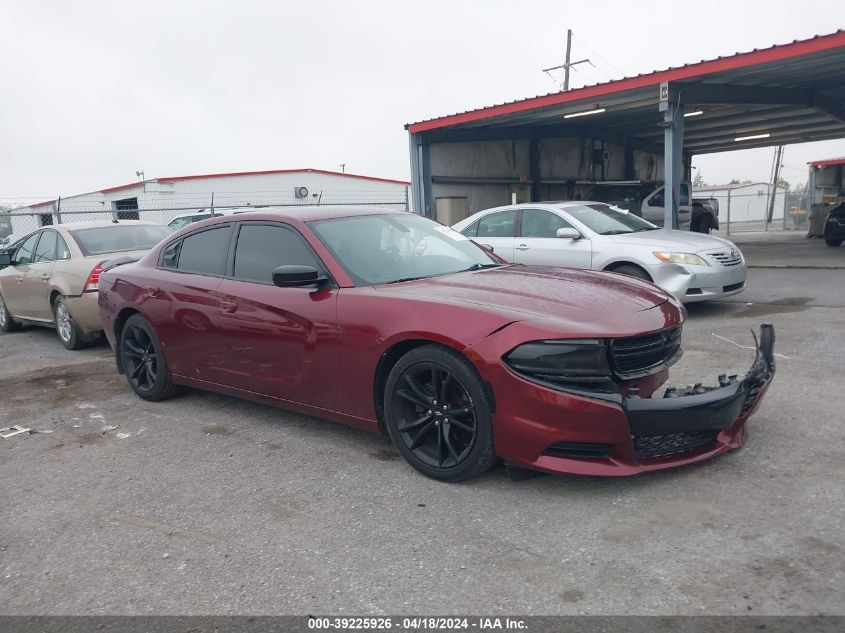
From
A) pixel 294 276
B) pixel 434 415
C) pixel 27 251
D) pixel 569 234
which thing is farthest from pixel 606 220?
pixel 27 251

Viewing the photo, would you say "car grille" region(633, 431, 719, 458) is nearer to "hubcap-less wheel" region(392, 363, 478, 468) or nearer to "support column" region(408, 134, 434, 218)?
"hubcap-less wheel" region(392, 363, 478, 468)

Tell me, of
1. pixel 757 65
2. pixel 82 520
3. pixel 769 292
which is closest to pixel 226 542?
pixel 82 520

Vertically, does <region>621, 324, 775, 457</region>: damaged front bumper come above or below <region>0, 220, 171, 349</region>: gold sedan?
below

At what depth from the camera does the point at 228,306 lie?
4539 millimetres

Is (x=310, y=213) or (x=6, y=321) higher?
(x=310, y=213)

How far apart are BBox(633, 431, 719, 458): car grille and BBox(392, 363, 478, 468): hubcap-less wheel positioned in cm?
79

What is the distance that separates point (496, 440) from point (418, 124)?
1451cm

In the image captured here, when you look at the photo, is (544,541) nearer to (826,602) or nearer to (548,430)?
(548,430)

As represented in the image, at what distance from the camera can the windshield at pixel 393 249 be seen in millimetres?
4172

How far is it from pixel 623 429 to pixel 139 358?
401 centimetres

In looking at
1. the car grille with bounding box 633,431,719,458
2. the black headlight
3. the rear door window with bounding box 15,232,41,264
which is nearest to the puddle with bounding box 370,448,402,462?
the black headlight

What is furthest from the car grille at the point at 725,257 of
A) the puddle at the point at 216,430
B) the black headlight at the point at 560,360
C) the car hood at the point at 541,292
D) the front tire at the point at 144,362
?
the front tire at the point at 144,362

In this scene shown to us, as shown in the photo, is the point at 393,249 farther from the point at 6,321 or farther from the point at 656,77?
the point at 656,77

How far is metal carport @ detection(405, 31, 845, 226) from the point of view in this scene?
13.0 m
